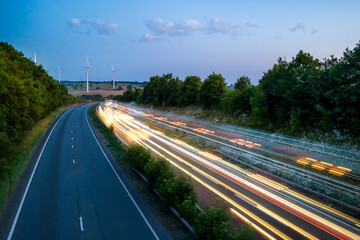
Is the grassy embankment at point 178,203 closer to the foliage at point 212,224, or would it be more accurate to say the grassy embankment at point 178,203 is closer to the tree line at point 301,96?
the foliage at point 212,224

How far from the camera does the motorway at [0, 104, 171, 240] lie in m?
12.4

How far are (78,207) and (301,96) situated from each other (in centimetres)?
2439

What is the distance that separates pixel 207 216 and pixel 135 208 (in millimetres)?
6387

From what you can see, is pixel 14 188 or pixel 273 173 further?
pixel 273 173

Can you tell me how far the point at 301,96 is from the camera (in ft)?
88.2

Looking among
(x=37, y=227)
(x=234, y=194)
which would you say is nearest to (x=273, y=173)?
(x=234, y=194)

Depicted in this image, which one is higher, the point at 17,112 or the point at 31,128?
the point at 17,112

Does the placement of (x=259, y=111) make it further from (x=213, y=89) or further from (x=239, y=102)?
(x=213, y=89)

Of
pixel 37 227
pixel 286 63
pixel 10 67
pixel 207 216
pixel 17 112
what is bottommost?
pixel 37 227

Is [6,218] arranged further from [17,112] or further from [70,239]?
[17,112]

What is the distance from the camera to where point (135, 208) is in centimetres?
1498

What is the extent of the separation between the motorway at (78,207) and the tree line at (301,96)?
18.0m

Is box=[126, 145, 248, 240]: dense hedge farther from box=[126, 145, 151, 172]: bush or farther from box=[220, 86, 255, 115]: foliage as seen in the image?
box=[220, 86, 255, 115]: foliage

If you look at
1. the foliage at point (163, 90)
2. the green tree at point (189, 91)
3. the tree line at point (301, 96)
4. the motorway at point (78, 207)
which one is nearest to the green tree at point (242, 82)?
the tree line at point (301, 96)
